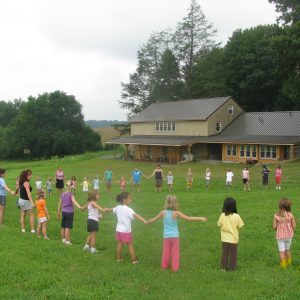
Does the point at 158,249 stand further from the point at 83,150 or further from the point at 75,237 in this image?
the point at 83,150


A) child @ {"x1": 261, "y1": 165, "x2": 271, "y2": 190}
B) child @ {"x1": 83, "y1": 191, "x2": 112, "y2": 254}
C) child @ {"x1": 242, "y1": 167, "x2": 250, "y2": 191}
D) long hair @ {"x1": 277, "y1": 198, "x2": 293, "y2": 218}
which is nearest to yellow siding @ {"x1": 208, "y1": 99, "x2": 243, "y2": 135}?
child @ {"x1": 261, "y1": 165, "x2": 271, "y2": 190}

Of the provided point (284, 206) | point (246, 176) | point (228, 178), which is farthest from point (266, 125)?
point (284, 206)

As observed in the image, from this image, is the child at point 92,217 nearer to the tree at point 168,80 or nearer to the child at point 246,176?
the child at point 246,176

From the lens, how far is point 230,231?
9859 millimetres

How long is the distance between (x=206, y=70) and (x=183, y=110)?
14.8m

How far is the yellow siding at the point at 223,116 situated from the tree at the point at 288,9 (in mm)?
19645

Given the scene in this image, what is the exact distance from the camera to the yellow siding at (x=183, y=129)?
56.7 meters

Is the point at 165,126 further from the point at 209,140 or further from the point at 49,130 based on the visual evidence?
the point at 49,130

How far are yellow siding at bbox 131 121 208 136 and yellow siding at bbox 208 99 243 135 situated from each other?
2.81 feet

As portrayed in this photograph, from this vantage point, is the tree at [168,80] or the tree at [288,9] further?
the tree at [168,80]

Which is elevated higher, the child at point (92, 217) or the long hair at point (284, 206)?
the long hair at point (284, 206)

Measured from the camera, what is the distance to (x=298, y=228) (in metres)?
14.0

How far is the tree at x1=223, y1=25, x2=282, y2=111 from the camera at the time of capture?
6831cm

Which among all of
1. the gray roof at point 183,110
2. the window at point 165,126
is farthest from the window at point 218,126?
the window at point 165,126
